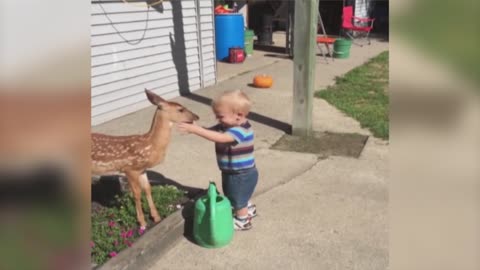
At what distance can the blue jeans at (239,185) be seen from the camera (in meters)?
3.71

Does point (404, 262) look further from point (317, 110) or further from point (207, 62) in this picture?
point (207, 62)

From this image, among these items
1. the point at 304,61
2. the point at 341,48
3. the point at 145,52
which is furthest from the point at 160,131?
the point at 341,48

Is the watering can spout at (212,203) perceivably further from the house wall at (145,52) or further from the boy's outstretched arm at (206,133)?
the house wall at (145,52)

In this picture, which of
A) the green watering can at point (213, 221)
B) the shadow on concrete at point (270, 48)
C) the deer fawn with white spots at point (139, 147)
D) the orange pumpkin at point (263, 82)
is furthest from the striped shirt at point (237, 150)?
the shadow on concrete at point (270, 48)

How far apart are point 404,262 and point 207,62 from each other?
920 centimetres

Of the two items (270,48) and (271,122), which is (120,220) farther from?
(270,48)

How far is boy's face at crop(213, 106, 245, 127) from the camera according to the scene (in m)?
3.47

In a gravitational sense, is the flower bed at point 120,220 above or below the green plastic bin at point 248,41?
below

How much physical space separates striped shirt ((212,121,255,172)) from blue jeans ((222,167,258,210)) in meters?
0.06

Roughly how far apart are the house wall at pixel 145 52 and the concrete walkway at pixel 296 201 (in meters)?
0.35

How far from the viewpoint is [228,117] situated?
349 cm

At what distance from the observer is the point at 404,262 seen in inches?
21.9

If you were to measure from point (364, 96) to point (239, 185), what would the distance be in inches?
217

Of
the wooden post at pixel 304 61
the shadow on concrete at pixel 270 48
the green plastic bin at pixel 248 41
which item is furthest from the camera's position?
the shadow on concrete at pixel 270 48
